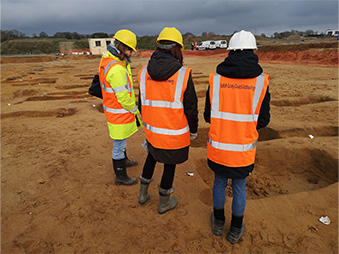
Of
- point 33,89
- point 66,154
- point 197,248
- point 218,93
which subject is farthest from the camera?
point 33,89

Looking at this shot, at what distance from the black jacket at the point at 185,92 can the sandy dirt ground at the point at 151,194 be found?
913 millimetres

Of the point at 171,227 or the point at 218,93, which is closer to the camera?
the point at 218,93

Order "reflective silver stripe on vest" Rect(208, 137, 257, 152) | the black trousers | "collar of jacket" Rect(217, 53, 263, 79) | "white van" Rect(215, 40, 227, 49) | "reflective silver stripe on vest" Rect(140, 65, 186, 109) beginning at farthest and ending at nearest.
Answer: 1. "white van" Rect(215, 40, 227, 49)
2. the black trousers
3. "reflective silver stripe on vest" Rect(140, 65, 186, 109)
4. "reflective silver stripe on vest" Rect(208, 137, 257, 152)
5. "collar of jacket" Rect(217, 53, 263, 79)

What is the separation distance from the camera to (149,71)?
6.93ft

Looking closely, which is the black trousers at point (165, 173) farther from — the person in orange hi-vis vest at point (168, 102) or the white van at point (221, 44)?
the white van at point (221, 44)

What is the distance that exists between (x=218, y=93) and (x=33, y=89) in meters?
12.7

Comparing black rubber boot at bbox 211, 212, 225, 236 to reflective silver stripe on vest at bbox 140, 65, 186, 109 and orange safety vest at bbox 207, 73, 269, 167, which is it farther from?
reflective silver stripe on vest at bbox 140, 65, 186, 109

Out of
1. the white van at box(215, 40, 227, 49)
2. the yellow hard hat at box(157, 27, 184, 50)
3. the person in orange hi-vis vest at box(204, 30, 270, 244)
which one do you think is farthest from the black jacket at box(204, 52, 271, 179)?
the white van at box(215, 40, 227, 49)

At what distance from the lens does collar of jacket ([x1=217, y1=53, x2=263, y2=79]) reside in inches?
68.7

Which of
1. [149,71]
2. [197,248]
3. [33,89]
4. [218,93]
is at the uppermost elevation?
[149,71]

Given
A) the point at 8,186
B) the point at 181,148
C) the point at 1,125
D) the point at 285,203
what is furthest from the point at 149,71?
the point at 1,125

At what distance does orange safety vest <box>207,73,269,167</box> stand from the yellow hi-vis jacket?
4.32ft

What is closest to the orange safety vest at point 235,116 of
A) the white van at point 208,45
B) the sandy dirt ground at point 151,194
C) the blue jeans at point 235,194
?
the blue jeans at point 235,194

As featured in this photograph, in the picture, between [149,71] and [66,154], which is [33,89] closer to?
[66,154]
